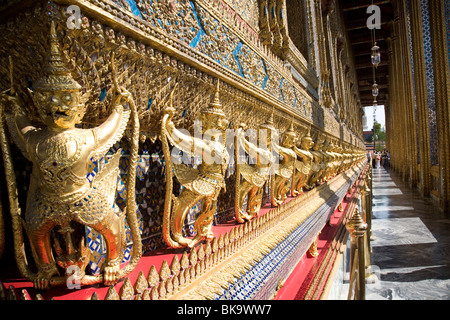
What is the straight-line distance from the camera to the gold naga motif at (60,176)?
583 millimetres

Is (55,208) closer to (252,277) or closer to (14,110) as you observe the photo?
(14,110)

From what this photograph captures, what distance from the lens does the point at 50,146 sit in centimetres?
58

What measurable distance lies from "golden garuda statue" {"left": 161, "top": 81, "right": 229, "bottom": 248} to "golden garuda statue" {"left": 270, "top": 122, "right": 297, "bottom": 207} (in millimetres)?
712

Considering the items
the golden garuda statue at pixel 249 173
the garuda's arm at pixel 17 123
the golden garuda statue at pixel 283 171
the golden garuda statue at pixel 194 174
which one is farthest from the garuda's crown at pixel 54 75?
the golden garuda statue at pixel 283 171

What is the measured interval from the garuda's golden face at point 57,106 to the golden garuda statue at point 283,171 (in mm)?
1178

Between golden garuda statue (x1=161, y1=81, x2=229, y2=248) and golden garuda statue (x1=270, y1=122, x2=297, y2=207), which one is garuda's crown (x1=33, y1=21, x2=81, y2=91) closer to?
golden garuda statue (x1=161, y1=81, x2=229, y2=248)

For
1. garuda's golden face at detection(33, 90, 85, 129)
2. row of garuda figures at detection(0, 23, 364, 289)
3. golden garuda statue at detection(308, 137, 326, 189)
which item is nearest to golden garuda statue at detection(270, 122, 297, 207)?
golden garuda statue at detection(308, 137, 326, 189)

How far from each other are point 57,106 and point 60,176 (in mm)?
128

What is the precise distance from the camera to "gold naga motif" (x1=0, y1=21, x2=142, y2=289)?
583 mm

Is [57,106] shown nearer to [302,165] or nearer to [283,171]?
[283,171]

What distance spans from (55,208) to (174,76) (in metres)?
0.54

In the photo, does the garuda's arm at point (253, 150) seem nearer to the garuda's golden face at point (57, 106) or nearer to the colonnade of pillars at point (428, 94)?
the garuda's golden face at point (57, 106)

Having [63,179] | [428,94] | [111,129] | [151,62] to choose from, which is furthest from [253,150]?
[428,94]

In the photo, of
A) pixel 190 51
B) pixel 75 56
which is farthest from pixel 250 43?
pixel 75 56
